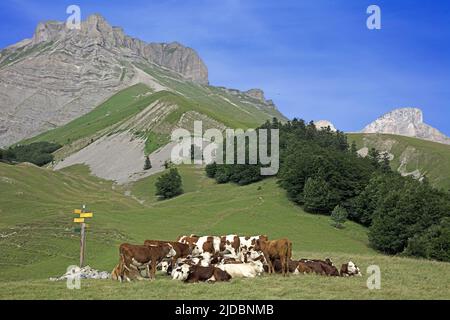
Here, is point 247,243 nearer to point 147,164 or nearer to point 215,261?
point 215,261

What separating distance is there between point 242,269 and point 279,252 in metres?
2.38

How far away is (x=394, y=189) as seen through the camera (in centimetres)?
8456

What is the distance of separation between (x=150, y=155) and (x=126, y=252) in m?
166

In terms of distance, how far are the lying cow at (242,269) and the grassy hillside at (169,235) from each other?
935 mm

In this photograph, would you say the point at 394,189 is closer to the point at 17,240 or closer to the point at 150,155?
the point at 17,240

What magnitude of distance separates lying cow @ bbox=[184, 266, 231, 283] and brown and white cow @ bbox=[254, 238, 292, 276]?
11.1ft

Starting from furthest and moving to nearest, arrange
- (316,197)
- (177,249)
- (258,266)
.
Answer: (316,197), (177,249), (258,266)

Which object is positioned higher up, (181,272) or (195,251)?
(195,251)

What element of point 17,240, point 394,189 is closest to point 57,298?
point 17,240

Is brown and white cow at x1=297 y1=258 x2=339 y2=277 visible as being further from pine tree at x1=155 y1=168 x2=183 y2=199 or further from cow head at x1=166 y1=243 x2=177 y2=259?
pine tree at x1=155 y1=168 x2=183 y2=199

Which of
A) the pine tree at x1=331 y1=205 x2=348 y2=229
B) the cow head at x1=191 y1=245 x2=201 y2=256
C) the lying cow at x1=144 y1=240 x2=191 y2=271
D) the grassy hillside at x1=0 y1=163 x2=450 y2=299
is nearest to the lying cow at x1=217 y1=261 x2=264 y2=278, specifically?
the grassy hillside at x1=0 y1=163 x2=450 y2=299

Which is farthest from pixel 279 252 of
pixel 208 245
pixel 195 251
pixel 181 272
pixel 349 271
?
pixel 181 272

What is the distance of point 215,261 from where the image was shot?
2697 centimetres

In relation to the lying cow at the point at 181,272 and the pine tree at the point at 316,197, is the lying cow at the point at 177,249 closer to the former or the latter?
the lying cow at the point at 181,272
